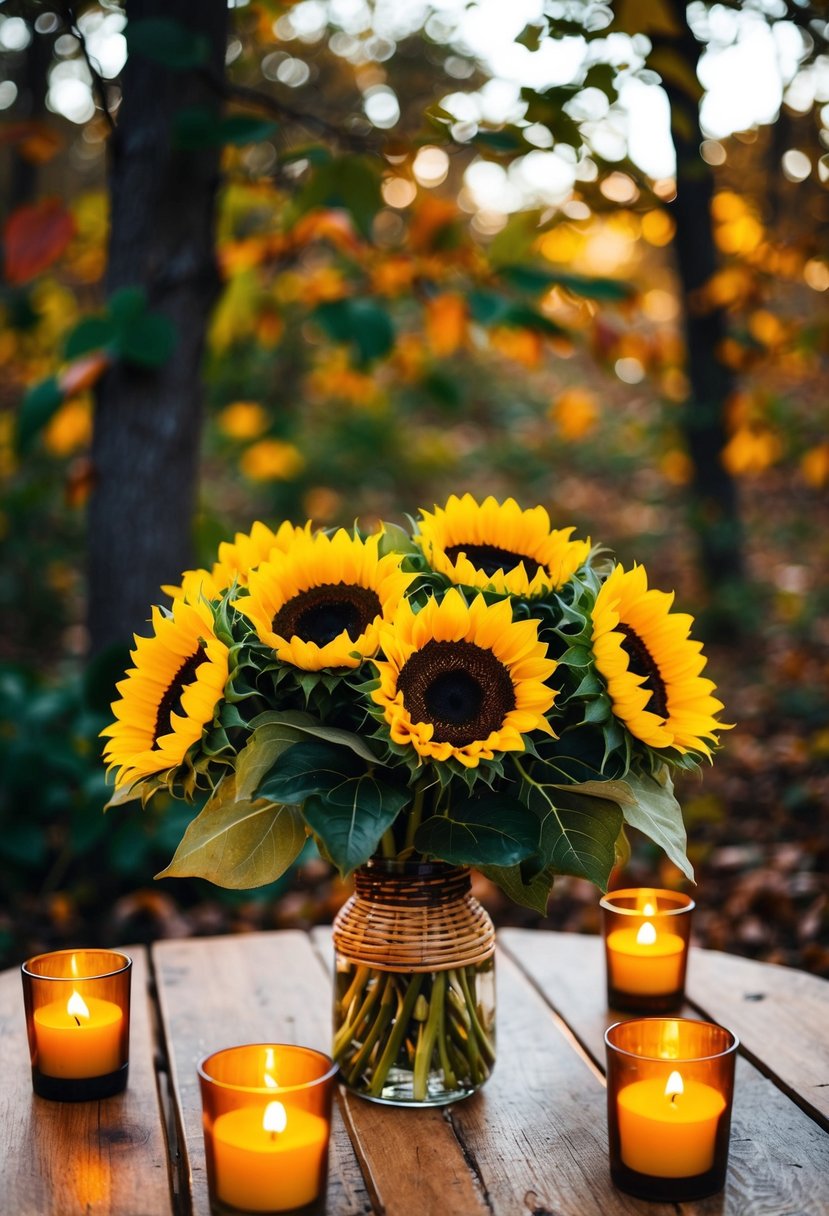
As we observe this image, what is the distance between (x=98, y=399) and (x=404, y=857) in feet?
6.11

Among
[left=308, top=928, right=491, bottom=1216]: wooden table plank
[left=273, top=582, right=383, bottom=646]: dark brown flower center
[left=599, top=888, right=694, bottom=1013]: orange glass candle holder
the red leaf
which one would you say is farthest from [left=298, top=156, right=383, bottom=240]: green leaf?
[left=308, top=928, right=491, bottom=1216]: wooden table plank

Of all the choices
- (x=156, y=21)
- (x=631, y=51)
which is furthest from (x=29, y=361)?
(x=631, y=51)

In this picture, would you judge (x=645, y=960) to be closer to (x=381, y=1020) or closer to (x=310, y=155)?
(x=381, y=1020)

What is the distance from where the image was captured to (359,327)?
2.49 m

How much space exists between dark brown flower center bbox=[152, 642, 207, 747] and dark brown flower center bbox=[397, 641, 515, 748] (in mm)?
209

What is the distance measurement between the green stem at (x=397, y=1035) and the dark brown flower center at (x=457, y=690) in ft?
0.99

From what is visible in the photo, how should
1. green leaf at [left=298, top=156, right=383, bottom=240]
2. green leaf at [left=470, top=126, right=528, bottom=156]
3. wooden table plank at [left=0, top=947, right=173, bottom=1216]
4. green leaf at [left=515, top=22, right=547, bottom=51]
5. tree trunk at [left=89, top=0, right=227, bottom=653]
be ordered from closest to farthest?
wooden table plank at [left=0, top=947, right=173, bottom=1216] < green leaf at [left=515, top=22, right=547, bottom=51] < green leaf at [left=470, top=126, right=528, bottom=156] < green leaf at [left=298, top=156, right=383, bottom=240] < tree trunk at [left=89, top=0, right=227, bottom=653]

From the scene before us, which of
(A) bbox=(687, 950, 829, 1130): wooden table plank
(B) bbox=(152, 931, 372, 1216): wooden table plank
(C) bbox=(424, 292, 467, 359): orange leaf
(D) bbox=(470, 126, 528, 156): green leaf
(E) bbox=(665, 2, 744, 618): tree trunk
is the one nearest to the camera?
(B) bbox=(152, 931, 372, 1216): wooden table plank

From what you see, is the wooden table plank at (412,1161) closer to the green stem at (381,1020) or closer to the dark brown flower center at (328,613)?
the green stem at (381,1020)

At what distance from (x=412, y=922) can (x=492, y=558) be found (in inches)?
15.0

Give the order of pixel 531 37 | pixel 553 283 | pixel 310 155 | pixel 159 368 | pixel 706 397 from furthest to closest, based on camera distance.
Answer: pixel 706 397 → pixel 159 368 → pixel 553 283 → pixel 310 155 → pixel 531 37

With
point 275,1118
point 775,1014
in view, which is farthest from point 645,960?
point 275,1118

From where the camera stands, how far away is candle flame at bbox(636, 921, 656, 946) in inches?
55.3

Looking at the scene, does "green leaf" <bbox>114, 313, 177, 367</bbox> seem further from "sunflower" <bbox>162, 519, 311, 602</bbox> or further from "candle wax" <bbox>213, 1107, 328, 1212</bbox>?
"candle wax" <bbox>213, 1107, 328, 1212</bbox>
